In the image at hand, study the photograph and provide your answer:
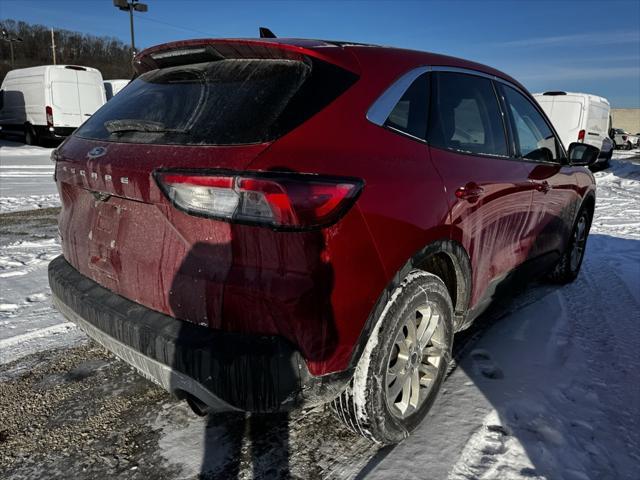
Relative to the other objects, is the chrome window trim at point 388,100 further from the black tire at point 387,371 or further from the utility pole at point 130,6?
the utility pole at point 130,6

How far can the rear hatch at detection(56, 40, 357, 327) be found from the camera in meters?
1.71

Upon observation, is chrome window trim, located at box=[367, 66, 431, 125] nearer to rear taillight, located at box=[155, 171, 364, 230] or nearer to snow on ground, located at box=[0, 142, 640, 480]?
rear taillight, located at box=[155, 171, 364, 230]

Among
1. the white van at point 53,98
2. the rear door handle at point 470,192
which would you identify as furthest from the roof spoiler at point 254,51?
the white van at point 53,98

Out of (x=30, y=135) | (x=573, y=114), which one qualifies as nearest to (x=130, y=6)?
(x=30, y=135)

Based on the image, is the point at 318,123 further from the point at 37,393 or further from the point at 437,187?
the point at 37,393

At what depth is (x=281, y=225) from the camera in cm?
158

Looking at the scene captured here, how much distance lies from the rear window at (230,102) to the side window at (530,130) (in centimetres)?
168

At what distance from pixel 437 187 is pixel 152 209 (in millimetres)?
1214

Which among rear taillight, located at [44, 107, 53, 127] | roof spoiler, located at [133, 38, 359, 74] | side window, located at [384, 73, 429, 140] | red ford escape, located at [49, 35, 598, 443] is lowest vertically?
red ford escape, located at [49, 35, 598, 443]

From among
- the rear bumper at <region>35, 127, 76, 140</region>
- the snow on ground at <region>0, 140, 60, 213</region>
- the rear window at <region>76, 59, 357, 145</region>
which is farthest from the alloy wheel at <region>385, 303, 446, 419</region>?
the rear bumper at <region>35, 127, 76, 140</region>

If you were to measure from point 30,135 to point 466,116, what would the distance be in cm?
1889

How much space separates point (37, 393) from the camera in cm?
255

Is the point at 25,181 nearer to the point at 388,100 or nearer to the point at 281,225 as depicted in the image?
the point at 388,100

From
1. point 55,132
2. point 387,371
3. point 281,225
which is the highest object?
point 55,132
